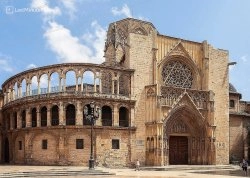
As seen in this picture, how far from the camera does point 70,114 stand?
125 ft

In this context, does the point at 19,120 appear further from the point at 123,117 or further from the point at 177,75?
the point at 177,75

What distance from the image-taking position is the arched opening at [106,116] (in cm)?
3844

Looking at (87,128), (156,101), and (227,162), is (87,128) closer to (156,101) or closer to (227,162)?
(156,101)

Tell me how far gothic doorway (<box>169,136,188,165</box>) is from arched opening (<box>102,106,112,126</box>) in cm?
681

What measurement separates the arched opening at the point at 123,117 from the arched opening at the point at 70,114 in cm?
423

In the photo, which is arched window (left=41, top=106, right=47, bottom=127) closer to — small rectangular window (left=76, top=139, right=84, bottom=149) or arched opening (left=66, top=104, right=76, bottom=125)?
arched opening (left=66, top=104, right=76, bottom=125)

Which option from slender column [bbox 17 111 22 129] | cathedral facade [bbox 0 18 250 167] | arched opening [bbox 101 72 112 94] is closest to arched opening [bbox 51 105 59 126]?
cathedral facade [bbox 0 18 250 167]

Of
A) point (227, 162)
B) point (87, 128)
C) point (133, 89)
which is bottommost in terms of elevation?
point (227, 162)

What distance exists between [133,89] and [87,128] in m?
5.55

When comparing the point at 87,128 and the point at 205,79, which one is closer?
the point at 87,128

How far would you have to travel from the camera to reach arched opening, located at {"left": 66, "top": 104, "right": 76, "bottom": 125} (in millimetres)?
37906

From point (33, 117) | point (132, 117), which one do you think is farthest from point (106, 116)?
point (33, 117)

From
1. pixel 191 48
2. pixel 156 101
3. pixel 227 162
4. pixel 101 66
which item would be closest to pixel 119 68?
pixel 101 66

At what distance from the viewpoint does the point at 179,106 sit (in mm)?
40688
